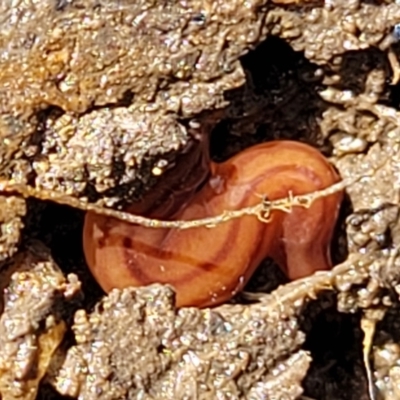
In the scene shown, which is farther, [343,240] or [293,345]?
[343,240]

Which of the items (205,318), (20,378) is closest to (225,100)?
(205,318)

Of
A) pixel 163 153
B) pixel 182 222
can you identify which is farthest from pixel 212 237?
pixel 163 153

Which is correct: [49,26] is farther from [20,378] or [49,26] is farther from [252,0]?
[20,378]

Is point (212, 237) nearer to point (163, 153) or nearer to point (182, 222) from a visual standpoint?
point (182, 222)
